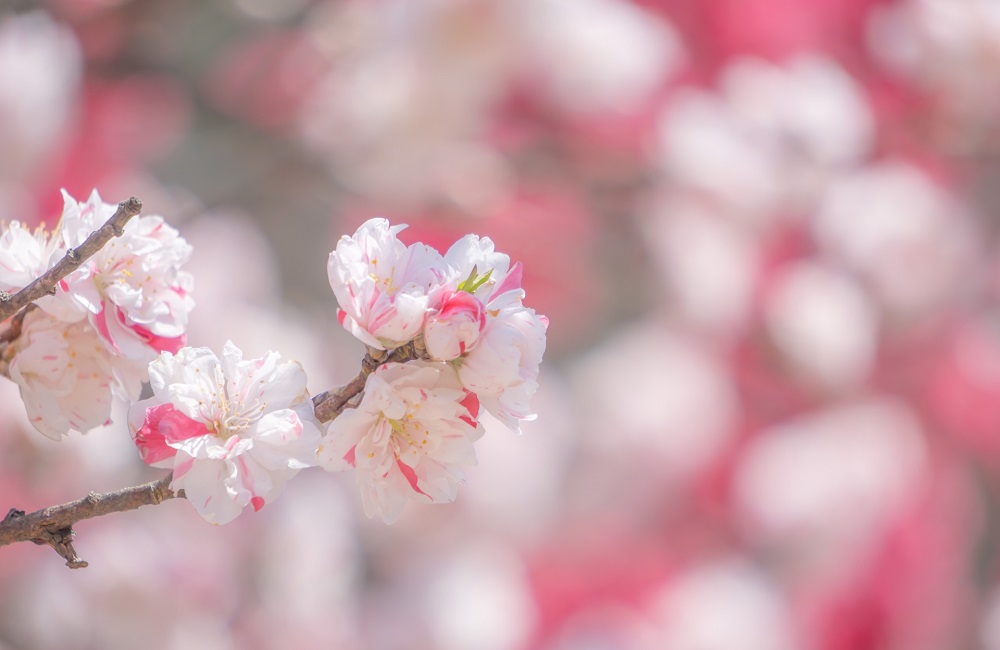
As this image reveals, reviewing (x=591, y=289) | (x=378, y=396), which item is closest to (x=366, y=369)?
(x=378, y=396)

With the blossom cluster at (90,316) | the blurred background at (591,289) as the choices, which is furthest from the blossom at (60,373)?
the blurred background at (591,289)

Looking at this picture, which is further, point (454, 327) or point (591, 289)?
point (591, 289)

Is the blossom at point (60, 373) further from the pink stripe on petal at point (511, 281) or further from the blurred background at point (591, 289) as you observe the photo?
the blurred background at point (591, 289)

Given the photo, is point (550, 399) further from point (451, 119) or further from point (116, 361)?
point (116, 361)

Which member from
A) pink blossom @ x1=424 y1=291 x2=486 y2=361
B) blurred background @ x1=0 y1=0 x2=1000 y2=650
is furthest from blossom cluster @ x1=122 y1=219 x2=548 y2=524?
blurred background @ x1=0 y1=0 x2=1000 y2=650

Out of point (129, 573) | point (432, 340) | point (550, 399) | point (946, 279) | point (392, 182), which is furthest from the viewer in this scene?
point (946, 279)

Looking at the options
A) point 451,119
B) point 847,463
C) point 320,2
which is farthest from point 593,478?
point 320,2

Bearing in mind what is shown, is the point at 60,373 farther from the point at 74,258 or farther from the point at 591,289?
the point at 591,289
